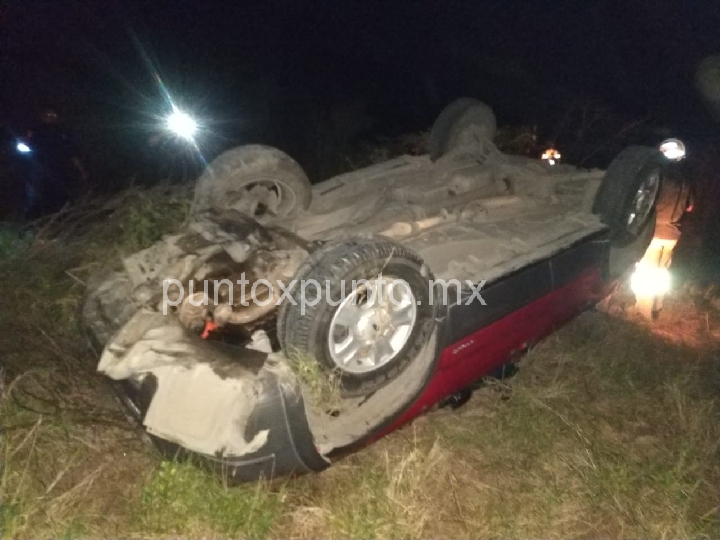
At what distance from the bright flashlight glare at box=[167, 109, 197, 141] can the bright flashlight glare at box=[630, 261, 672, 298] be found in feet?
15.3

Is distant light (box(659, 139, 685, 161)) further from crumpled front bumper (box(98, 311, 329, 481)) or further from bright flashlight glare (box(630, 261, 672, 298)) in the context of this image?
crumpled front bumper (box(98, 311, 329, 481))

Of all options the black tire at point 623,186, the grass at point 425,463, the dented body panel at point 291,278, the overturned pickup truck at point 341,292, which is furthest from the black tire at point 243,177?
the black tire at point 623,186

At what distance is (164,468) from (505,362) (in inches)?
72.6

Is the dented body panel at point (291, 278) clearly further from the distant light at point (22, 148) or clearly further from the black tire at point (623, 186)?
the distant light at point (22, 148)

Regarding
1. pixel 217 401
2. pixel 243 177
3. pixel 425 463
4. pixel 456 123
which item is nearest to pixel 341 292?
pixel 217 401

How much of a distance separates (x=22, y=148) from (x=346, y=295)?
4230 millimetres

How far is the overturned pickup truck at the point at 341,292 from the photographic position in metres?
2.25

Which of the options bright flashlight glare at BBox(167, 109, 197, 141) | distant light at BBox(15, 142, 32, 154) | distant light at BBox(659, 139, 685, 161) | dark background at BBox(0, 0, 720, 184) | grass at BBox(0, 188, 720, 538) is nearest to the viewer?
grass at BBox(0, 188, 720, 538)

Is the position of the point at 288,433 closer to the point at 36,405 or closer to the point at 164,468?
the point at 164,468

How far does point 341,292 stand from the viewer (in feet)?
7.48

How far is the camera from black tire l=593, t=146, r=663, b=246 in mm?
3479

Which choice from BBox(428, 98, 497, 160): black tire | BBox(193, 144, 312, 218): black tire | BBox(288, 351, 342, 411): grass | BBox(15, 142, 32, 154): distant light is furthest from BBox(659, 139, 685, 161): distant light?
BBox(15, 142, 32, 154): distant light

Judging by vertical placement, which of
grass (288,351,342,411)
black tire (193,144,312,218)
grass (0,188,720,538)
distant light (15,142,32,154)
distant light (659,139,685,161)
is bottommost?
grass (0,188,720,538)

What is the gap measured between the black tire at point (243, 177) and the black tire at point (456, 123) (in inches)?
58.7
